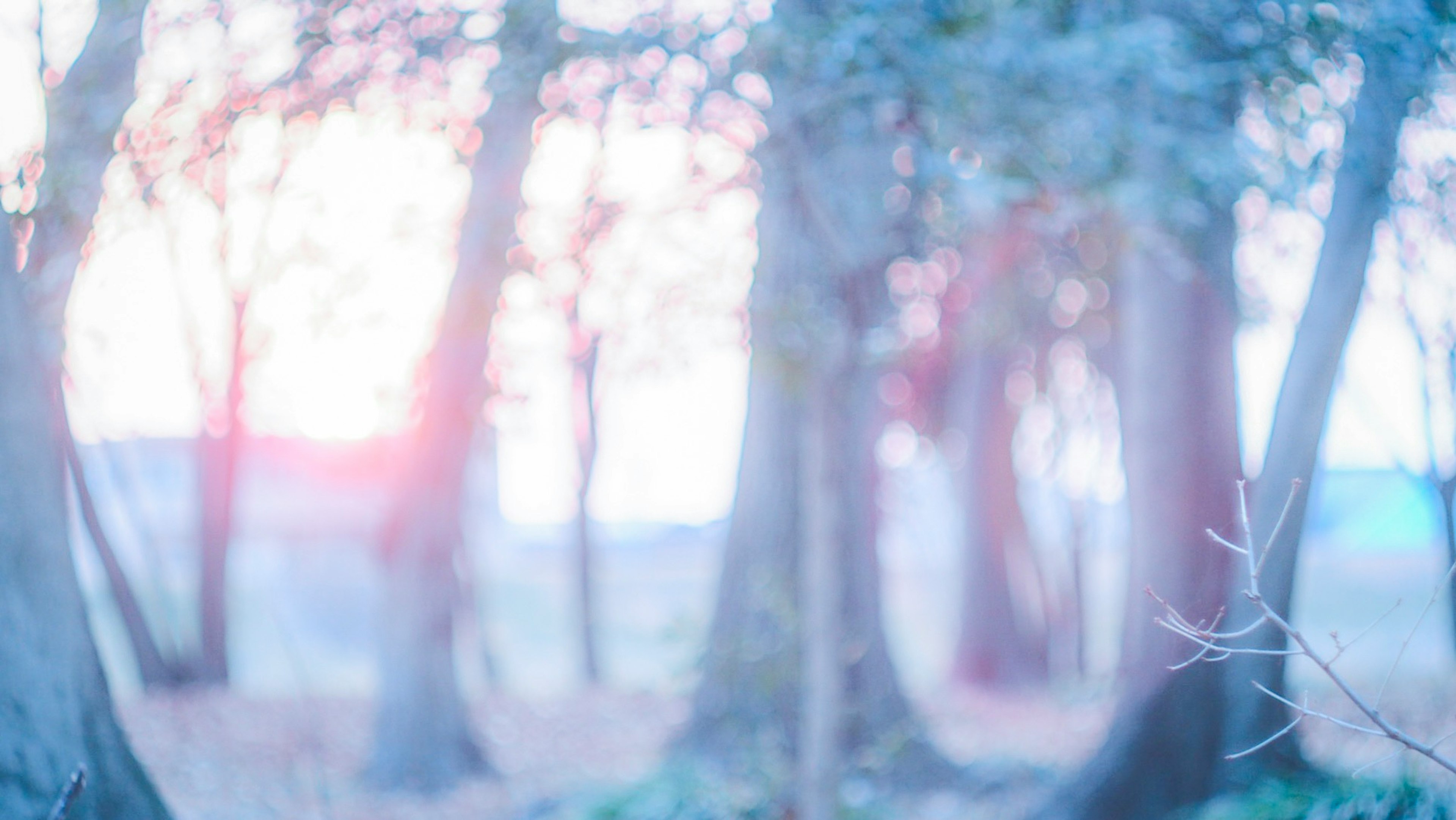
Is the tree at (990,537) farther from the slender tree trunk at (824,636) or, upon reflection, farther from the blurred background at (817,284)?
the slender tree trunk at (824,636)

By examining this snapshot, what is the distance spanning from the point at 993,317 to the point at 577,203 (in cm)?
400

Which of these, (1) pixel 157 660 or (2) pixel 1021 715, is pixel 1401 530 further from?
(1) pixel 157 660

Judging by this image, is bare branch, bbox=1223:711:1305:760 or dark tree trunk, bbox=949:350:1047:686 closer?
bare branch, bbox=1223:711:1305:760

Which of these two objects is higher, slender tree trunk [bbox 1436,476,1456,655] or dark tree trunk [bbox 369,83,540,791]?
slender tree trunk [bbox 1436,476,1456,655]

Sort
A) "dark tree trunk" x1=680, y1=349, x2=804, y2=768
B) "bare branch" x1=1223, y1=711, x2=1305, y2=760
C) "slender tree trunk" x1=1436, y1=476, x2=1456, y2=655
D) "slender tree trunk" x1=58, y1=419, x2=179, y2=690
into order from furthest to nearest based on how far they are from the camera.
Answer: "slender tree trunk" x1=58, y1=419, x2=179, y2=690
"dark tree trunk" x1=680, y1=349, x2=804, y2=768
"slender tree trunk" x1=1436, y1=476, x2=1456, y2=655
"bare branch" x1=1223, y1=711, x2=1305, y2=760

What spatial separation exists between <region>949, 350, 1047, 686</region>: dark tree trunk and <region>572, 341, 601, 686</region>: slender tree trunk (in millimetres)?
5458

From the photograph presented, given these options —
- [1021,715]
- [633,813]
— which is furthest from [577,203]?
[1021,715]

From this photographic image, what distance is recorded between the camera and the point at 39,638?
385 cm

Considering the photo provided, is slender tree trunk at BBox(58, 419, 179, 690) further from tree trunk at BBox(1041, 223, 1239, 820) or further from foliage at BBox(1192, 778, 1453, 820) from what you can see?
foliage at BBox(1192, 778, 1453, 820)

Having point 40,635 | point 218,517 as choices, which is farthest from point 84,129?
point 218,517

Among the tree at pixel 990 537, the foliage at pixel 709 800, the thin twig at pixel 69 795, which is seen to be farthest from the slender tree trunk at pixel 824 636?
the tree at pixel 990 537

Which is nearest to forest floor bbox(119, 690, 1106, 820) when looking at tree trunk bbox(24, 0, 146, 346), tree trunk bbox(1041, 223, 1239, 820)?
tree trunk bbox(1041, 223, 1239, 820)

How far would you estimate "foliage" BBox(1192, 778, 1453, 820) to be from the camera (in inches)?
186

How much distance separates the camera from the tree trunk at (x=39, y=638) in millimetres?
3715
